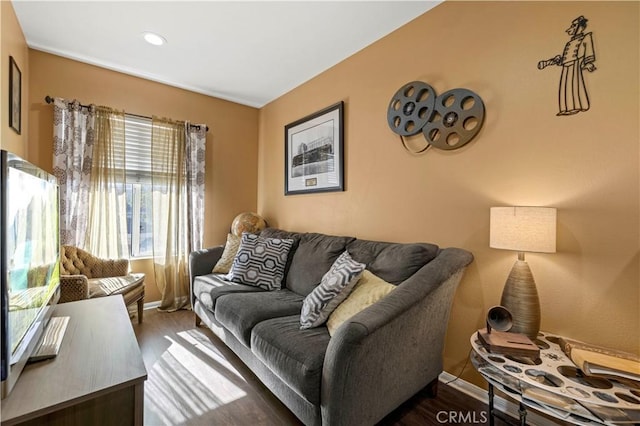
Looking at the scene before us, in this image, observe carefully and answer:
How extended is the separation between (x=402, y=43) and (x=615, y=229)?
70.7 inches

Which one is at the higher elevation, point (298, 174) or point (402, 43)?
point (402, 43)

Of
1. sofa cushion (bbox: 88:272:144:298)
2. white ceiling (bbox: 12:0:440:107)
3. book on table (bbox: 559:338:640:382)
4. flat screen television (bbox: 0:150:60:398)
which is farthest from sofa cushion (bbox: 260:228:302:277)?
book on table (bbox: 559:338:640:382)

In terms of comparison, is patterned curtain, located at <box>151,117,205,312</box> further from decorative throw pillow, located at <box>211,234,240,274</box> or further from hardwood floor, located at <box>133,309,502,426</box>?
hardwood floor, located at <box>133,309,502,426</box>

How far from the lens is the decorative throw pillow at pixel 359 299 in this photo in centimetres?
155

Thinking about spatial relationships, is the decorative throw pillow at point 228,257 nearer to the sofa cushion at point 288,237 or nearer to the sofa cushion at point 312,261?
the sofa cushion at point 288,237

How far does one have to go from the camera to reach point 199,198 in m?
3.35

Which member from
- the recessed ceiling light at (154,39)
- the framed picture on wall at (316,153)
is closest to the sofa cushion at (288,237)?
the framed picture on wall at (316,153)

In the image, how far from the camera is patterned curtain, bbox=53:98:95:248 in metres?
2.58

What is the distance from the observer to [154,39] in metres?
2.42

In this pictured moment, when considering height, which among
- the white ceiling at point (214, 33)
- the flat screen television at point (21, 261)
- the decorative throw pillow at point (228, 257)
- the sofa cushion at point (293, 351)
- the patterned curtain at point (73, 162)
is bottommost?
the sofa cushion at point (293, 351)

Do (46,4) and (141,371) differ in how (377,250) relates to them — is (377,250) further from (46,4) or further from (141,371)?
(46,4)

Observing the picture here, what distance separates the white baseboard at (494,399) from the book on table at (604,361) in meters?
0.52

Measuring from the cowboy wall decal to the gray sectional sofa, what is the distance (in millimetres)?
928

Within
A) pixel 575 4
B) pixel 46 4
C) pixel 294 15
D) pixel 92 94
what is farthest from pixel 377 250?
pixel 92 94
